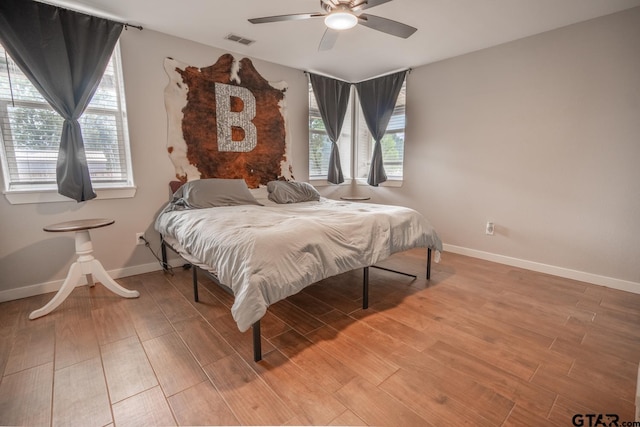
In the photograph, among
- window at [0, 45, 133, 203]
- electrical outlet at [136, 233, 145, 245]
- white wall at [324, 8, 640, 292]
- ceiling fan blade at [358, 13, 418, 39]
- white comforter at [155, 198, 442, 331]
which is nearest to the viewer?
white comforter at [155, 198, 442, 331]

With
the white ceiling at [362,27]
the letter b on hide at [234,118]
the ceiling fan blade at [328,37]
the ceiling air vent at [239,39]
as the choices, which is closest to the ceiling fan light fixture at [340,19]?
the ceiling fan blade at [328,37]

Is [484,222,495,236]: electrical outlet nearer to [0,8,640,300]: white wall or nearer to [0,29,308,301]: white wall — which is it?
[0,8,640,300]: white wall

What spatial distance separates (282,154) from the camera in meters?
3.96

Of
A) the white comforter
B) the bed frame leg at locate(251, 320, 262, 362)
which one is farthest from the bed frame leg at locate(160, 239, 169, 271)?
the bed frame leg at locate(251, 320, 262, 362)

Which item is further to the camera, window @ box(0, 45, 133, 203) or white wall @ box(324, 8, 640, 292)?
white wall @ box(324, 8, 640, 292)

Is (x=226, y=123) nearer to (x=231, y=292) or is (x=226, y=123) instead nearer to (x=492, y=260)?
(x=231, y=292)

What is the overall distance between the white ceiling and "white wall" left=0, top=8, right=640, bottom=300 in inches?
7.2

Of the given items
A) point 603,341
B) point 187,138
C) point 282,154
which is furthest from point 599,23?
point 187,138

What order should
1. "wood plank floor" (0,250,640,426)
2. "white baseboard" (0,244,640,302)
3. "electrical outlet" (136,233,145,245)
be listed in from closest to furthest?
"wood plank floor" (0,250,640,426)
"white baseboard" (0,244,640,302)
"electrical outlet" (136,233,145,245)

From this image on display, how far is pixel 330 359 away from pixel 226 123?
113 inches

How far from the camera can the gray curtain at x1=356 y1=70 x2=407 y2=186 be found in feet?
13.7

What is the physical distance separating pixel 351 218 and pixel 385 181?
2373 millimetres

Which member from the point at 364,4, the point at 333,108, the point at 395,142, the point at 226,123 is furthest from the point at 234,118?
the point at 395,142

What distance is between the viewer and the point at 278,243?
5.39 ft
